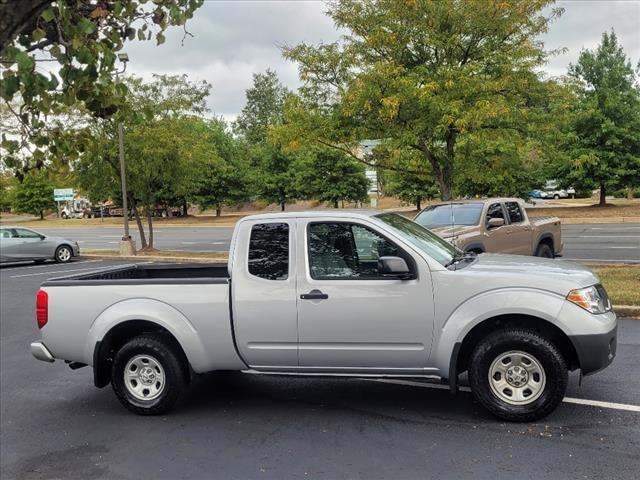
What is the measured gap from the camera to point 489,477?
12.3 ft

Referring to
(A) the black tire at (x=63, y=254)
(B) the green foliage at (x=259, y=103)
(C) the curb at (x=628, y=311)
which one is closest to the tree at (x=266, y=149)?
(B) the green foliage at (x=259, y=103)

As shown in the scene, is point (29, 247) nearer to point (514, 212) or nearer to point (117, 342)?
point (514, 212)

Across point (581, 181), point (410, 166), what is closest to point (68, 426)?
point (410, 166)

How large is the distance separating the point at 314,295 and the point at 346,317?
32cm

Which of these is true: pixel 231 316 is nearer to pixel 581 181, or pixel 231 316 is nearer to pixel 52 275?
pixel 52 275

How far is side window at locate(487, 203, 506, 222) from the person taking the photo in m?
Result: 10.9

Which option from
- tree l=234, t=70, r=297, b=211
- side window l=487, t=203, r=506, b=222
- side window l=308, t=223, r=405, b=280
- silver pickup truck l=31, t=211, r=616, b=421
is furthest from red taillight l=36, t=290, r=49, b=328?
tree l=234, t=70, r=297, b=211

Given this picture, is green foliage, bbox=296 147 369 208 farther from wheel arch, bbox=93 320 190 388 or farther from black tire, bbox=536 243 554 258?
wheel arch, bbox=93 320 190 388

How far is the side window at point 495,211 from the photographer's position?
35.8ft

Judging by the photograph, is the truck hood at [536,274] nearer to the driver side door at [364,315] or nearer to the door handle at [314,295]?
the driver side door at [364,315]

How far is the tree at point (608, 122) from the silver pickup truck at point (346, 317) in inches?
1146

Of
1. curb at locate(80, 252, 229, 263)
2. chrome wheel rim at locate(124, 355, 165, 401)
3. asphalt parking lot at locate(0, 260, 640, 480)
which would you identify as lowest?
asphalt parking lot at locate(0, 260, 640, 480)

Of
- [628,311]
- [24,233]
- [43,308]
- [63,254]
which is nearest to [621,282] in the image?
[628,311]

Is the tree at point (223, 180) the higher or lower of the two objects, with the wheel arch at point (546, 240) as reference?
higher
